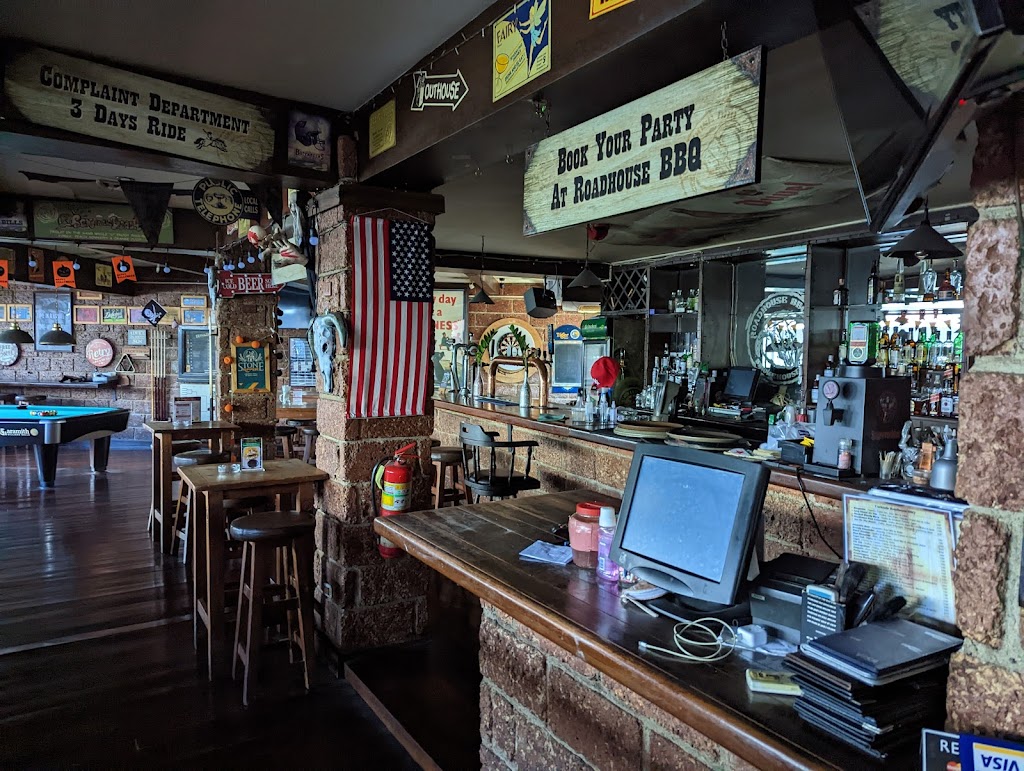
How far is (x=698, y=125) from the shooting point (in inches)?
67.5

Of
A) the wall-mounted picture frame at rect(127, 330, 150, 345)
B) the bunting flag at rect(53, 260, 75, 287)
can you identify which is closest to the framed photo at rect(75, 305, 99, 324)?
the wall-mounted picture frame at rect(127, 330, 150, 345)

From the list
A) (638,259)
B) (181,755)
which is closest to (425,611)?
(181,755)

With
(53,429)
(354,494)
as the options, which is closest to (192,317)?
(53,429)

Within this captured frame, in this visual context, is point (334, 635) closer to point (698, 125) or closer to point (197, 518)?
point (197, 518)

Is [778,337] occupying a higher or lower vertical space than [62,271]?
lower

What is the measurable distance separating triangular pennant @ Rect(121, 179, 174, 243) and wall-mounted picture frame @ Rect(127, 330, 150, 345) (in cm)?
723

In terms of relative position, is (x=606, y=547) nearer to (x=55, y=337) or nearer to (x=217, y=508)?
(x=217, y=508)

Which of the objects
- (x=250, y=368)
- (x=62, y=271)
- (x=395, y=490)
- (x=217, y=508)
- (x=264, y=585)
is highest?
(x=62, y=271)

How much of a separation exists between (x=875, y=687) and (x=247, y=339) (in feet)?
20.6

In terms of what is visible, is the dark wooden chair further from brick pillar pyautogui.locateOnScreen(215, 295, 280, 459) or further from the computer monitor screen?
the computer monitor screen

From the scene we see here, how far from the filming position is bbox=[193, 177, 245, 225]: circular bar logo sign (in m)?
4.03

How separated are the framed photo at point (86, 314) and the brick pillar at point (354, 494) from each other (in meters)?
9.28

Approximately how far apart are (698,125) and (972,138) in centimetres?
78

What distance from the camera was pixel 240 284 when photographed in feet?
19.4
